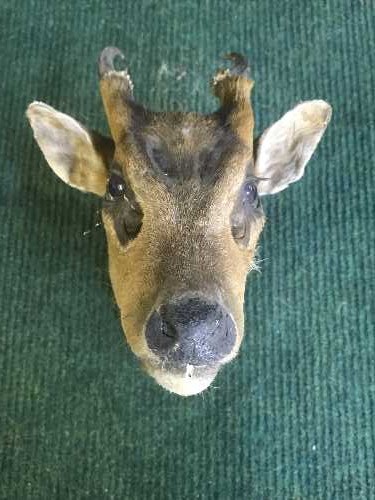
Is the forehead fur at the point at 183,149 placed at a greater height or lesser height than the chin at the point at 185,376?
greater

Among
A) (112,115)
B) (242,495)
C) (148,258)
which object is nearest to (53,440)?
(242,495)

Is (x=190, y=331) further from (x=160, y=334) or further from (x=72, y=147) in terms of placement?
(x=72, y=147)

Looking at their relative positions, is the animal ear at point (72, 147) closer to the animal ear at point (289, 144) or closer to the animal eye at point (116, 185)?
the animal eye at point (116, 185)

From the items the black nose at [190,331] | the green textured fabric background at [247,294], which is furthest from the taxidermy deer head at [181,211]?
the green textured fabric background at [247,294]

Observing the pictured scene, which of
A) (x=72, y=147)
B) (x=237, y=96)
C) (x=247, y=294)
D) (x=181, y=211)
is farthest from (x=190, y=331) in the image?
(x=247, y=294)

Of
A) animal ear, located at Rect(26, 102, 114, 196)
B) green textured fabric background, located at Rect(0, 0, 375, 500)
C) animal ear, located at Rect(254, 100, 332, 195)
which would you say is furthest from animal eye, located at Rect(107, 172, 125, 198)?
green textured fabric background, located at Rect(0, 0, 375, 500)

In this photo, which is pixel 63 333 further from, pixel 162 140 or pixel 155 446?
pixel 162 140

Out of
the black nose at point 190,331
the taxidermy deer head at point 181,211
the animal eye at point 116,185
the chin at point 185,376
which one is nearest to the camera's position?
the black nose at point 190,331
